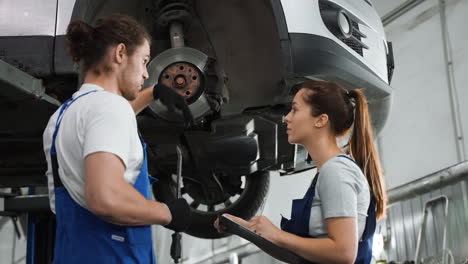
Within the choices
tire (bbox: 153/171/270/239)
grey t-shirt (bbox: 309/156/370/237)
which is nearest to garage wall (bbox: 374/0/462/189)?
tire (bbox: 153/171/270/239)

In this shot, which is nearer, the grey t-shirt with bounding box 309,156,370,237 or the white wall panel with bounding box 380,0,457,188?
the grey t-shirt with bounding box 309,156,370,237

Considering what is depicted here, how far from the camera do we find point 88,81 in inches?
66.7

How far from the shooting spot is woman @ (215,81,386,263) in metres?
1.69

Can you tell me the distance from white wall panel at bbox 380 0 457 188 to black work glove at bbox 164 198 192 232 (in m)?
5.83

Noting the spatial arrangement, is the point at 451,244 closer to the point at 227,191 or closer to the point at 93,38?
the point at 227,191

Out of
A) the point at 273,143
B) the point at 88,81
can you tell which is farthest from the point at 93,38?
the point at 273,143

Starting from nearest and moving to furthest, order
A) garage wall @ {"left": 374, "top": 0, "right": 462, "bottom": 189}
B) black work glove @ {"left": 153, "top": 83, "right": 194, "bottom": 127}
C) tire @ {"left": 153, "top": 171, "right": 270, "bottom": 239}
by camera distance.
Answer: black work glove @ {"left": 153, "top": 83, "right": 194, "bottom": 127} < tire @ {"left": 153, "top": 171, "right": 270, "bottom": 239} < garage wall @ {"left": 374, "top": 0, "right": 462, "bottom": 189}

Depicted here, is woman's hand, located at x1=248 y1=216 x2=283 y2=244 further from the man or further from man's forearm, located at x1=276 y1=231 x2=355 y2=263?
the man

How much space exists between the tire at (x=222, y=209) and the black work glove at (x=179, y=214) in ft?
8.21

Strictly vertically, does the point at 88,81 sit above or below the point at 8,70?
below

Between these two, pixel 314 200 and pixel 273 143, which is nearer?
pixel 314 200

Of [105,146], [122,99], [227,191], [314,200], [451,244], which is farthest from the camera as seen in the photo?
[451,244]

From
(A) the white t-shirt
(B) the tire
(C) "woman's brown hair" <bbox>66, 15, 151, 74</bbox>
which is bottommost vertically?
(A) the white t-shirt

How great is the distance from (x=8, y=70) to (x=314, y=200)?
1331mm
